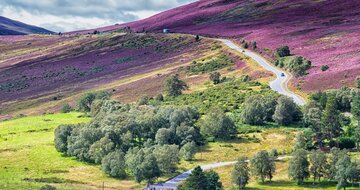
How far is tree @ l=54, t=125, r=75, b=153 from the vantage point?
9555 cm

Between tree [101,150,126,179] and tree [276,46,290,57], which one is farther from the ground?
tree [276,46,290,57]

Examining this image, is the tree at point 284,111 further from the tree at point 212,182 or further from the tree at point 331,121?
the tree at point 212,182

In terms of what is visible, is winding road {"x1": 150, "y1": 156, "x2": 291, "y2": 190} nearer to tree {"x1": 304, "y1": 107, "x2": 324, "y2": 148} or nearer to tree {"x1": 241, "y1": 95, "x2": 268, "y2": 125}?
tree {"x1": 304, "y1": 107, "x2": 324, "y2": 148}

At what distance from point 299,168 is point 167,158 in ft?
64.3

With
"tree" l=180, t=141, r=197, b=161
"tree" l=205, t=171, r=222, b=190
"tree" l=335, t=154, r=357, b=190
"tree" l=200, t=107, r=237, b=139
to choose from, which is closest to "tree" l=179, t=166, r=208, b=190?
"tree" l=205, t=171, r=222, b=190

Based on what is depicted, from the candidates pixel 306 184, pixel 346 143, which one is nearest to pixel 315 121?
pixel 346 143

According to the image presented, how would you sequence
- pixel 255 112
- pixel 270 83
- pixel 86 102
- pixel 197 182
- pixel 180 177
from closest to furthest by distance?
1. pixel 197 182
2. pixel 180 177
3. pixel 255 112
4. pixel 270 83
5. pixel 86 102

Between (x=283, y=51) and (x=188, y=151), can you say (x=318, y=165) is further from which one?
(x=283, y=51)

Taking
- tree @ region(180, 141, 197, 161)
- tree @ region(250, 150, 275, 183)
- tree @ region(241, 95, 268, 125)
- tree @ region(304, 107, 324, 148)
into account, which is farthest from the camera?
tree @ region(241, 95, 268, 125)

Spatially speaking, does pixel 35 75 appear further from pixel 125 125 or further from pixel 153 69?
pixel 125 125

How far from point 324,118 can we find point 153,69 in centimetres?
9166

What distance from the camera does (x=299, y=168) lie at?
68500 mm

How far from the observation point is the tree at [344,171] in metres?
64.2

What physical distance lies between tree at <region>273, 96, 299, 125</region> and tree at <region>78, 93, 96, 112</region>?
179 feet
